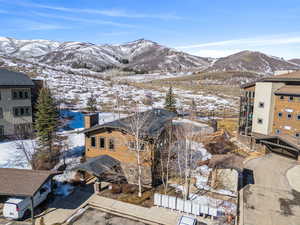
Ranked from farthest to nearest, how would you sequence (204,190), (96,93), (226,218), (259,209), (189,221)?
(96,93) → (204,190) → (259,209) → (226,218) → (189,221)

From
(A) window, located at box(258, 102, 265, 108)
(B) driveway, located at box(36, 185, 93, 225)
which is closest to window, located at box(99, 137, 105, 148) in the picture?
(B) driveway, located at box(36, 185, 93, 225)

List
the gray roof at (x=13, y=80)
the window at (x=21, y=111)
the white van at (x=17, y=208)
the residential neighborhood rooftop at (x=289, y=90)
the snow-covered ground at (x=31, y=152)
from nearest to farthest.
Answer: the white van at (x=17, y=208)
the snow-covered ground at (x=31, y=152)
the residential neighborhood rooftop at (x=289, y=90)
the gray roof at (x=13, y=80)
the window at (x=21, y=111)

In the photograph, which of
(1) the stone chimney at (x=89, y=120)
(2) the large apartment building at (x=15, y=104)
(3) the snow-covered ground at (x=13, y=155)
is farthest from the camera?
(2) the large apartment building at (x=15, y=104)

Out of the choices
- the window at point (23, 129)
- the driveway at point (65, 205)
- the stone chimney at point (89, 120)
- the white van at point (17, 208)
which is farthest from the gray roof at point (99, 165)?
the window at point (23, 129)

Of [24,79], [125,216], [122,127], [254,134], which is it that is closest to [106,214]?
[125,216]

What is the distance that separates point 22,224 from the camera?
14.7 meters

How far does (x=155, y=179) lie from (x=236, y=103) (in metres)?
55.9

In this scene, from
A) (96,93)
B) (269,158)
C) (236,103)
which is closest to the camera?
(269,158)

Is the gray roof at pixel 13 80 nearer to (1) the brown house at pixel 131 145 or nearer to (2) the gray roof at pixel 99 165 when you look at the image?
(1) the brown house at pixel 131 145

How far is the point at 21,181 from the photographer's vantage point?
1509 centimetres

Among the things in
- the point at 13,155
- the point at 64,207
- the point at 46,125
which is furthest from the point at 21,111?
the point at 64,207

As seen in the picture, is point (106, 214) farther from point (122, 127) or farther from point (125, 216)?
point (122, 127)

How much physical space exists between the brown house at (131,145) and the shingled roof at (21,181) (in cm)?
647

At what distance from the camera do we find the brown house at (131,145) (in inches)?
762
